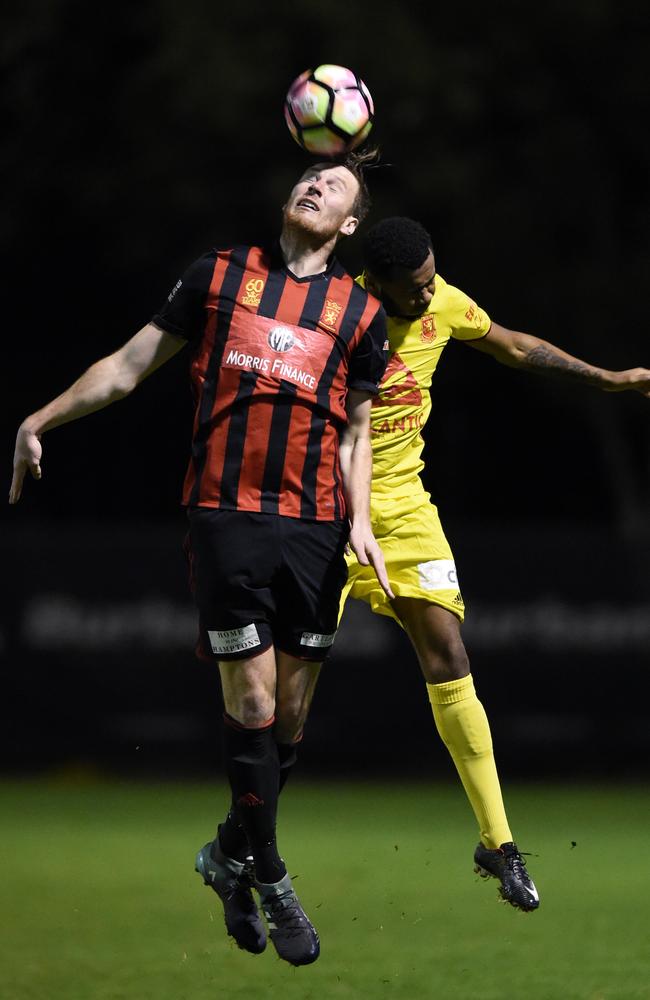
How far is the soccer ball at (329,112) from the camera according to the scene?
6.54 m

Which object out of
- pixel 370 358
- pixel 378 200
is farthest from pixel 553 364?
pixel 378 200

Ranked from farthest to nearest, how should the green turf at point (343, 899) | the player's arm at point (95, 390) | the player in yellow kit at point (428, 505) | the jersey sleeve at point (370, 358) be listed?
the green turf at point (343, 899)
the player in yellow kit at point (428, 505)
the jersey sleeve at point (370, 358)
the player's arm at point (95, 390)

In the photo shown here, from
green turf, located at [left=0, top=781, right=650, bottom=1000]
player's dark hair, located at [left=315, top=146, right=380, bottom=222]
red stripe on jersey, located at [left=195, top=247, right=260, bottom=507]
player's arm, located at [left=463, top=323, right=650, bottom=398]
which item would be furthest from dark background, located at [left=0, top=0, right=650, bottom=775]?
red stripe on jersey, located at [left=195, top=247, right=260, bottom=507]

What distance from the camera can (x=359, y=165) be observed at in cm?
658

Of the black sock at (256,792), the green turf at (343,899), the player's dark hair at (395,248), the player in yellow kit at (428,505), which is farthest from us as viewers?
the green turf at (343,899)

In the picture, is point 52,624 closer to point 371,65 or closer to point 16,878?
point 16,878

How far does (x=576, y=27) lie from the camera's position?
18719mm

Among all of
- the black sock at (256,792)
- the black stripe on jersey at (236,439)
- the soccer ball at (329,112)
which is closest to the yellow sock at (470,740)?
the black sock at (256,792)

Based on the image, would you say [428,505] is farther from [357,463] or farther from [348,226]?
[348,226]

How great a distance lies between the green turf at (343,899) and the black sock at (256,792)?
0.86m

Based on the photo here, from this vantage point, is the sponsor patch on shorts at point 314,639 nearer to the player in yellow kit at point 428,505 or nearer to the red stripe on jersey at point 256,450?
the red stripe on jersey at point 256,450

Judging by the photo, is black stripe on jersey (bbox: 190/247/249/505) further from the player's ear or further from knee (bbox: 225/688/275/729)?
knee (bbox: 225/688/275/729)

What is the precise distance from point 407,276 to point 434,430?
13.7m

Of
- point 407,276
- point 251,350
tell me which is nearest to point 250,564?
point 251,350
